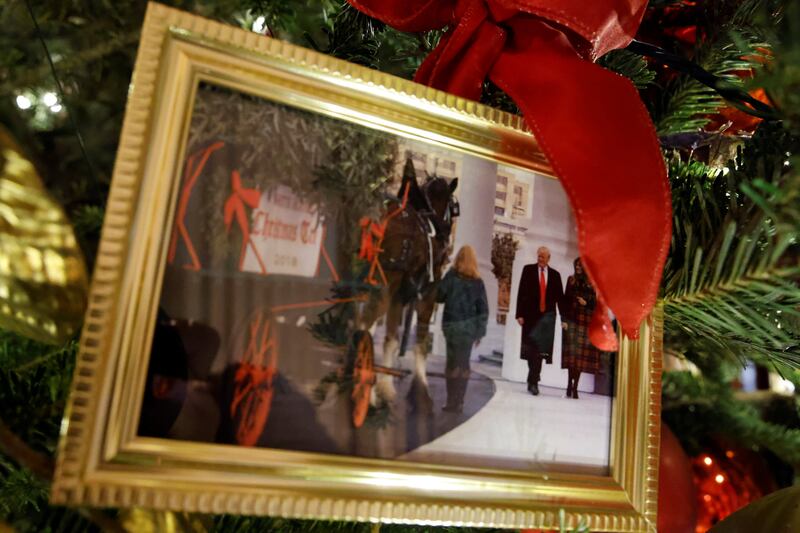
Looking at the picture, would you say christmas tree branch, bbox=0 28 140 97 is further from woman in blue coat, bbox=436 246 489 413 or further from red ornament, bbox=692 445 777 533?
red ornament, bbox=692 445 777 533

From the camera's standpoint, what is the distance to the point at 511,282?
1.17ft

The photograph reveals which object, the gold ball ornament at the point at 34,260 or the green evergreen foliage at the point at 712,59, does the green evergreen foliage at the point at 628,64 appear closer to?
the green evergreen foliage at the point at 712,59

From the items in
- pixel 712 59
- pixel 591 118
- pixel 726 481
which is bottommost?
pixel 726 481

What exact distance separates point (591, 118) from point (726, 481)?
1.65 feet

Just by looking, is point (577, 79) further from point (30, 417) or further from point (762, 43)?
point (30, 417)

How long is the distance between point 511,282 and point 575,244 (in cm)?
6

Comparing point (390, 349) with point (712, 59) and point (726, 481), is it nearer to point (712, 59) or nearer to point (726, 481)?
point (712, 59)

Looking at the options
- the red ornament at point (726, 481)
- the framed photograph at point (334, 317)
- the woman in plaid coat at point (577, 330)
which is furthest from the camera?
the red ornament at point (726, 481)

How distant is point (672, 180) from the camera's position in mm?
433

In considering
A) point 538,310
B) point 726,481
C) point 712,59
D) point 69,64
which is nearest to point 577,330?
point 538,310

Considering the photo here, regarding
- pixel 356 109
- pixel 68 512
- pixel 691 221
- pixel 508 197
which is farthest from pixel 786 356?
pixel 68 512

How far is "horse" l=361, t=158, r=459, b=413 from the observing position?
318 millimetres

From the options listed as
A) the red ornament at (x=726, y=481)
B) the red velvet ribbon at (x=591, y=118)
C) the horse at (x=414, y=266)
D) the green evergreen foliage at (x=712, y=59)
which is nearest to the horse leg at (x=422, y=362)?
the horse at (x=414, y=266)

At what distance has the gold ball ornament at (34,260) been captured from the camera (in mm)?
318
